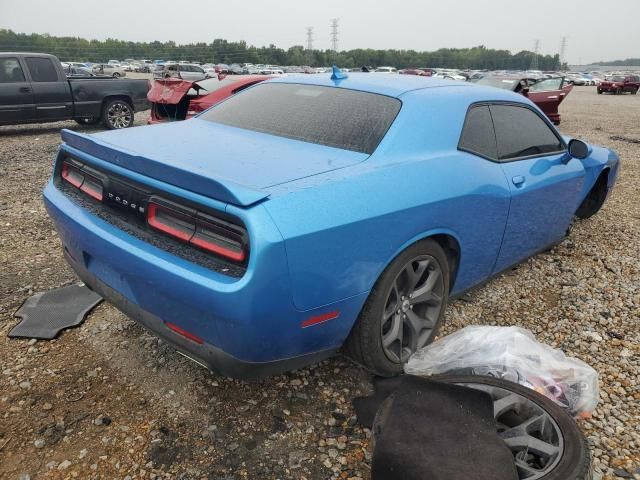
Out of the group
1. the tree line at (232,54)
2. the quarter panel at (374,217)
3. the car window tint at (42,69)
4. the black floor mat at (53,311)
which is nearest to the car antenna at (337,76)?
the quarter panel at (374,217)

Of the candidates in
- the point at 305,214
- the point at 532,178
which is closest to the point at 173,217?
the point at 305,214

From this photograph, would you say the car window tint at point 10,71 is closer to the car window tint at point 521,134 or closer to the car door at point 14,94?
the car door at point 14,94

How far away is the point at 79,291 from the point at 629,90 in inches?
1663

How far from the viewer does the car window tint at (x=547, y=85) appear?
1428 cm

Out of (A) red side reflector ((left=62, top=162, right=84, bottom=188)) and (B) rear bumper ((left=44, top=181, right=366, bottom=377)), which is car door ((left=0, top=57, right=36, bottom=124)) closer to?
(A) red side reflector ((left=62, top=162, right=84, bottom=188))

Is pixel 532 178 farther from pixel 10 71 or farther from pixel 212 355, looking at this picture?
pixel 10 71

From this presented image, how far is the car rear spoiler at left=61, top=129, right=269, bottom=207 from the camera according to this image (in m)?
1.77

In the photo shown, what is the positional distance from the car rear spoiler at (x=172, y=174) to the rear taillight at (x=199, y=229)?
96 millimetres

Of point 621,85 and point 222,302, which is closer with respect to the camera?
point 222,302

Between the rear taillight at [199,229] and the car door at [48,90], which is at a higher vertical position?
the rear taillight at [199,229]

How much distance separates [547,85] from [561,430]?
14.8m

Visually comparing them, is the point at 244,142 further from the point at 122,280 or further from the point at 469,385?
the point at 469,385

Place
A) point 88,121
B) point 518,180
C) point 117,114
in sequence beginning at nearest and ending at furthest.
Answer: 1. point 518,180
2. point 117,114
3. point 88,121

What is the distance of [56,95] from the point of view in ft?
31.4
